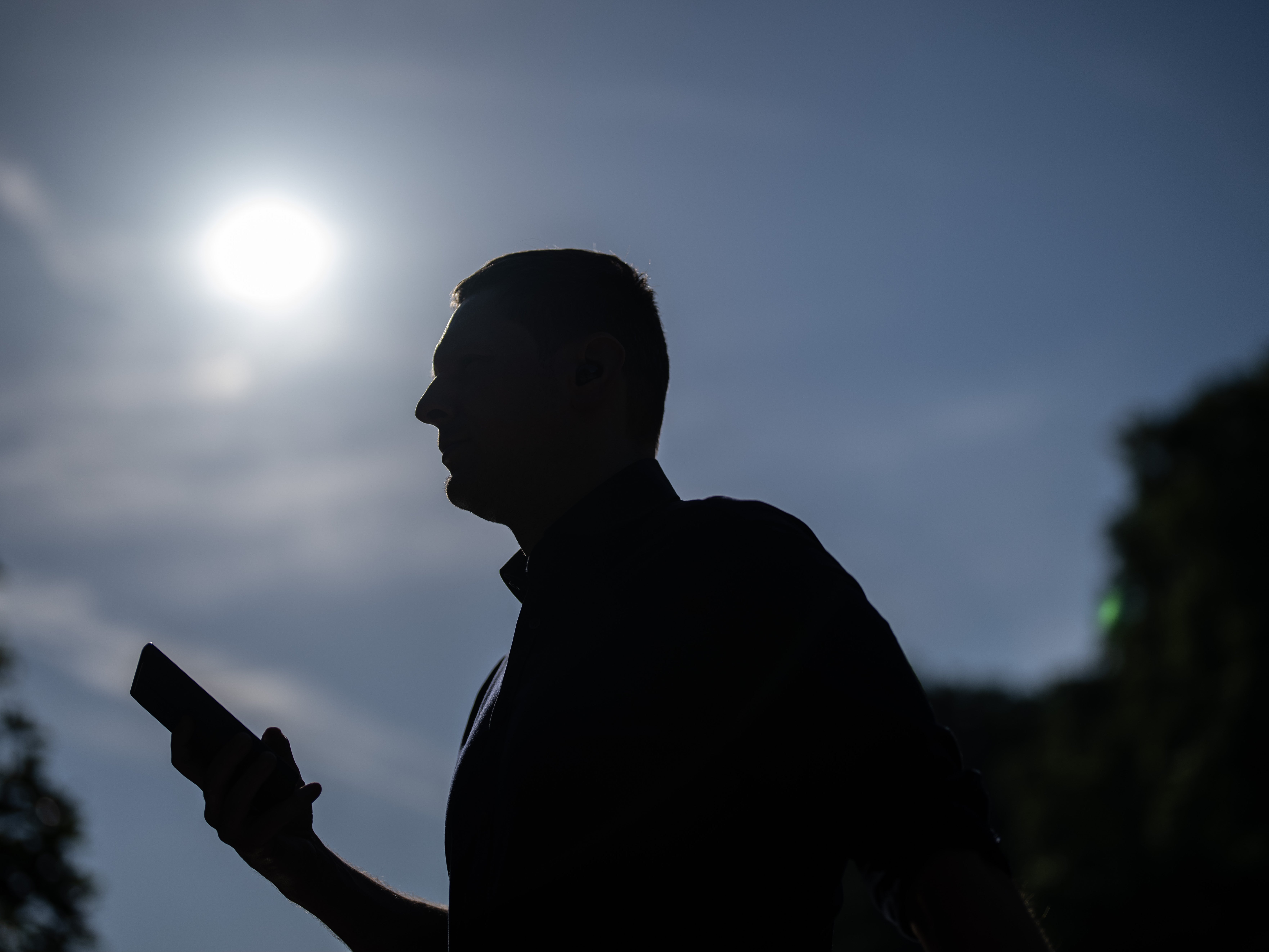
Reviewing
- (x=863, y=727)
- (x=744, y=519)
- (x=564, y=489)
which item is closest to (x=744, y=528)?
(x=744, y=519)

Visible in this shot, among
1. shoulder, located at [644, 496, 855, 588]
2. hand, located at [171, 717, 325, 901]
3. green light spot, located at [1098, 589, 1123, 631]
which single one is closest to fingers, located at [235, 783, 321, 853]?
hand, located at [171, 717, 325, 901]

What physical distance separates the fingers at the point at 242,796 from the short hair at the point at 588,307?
1.41m

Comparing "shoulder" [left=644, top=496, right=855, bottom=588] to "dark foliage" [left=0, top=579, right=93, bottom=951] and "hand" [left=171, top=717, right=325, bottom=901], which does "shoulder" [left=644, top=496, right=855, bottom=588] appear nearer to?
"hand" [left=171, top=717, right=325, bottom=901]

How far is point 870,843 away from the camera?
5.39ft

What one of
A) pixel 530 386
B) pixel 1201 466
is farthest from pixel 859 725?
pixel 1201 466

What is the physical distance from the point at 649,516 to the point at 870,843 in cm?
106

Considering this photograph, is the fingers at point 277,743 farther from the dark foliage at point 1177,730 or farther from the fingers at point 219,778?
the dark foliage at point 1177,730

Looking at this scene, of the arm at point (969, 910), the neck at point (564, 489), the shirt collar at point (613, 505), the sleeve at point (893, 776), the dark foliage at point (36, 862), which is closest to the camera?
the arm at point (969, 910)

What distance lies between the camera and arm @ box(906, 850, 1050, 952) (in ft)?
4.81

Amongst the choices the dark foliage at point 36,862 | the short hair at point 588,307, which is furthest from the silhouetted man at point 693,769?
the dark foliage at point 36,862

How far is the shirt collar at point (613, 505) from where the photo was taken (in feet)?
8.20

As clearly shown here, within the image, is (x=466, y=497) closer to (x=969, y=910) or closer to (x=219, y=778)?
(x=219, y=778)

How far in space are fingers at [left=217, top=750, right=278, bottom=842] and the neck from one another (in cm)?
90

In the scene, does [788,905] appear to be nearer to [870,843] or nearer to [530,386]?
[870,843]
